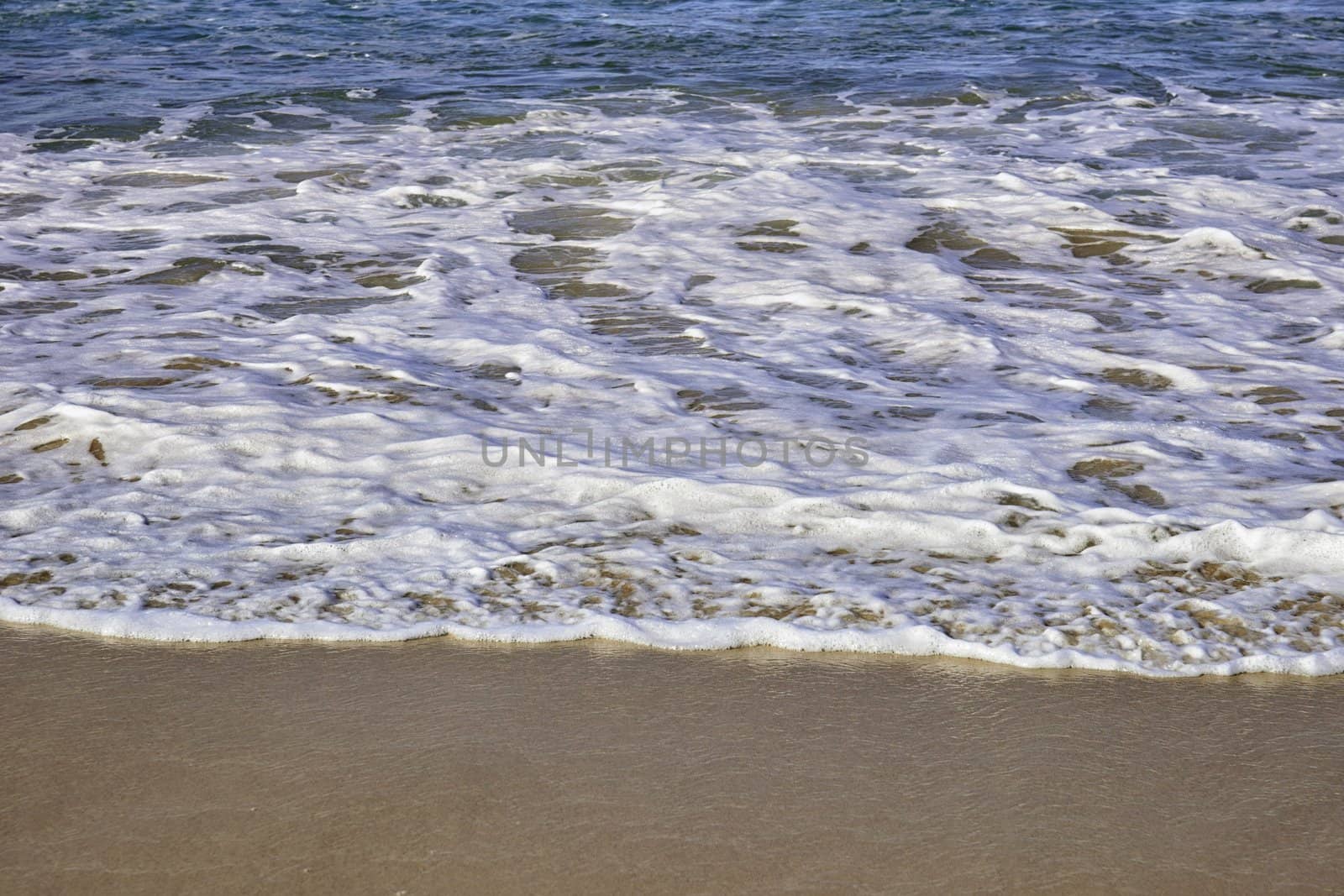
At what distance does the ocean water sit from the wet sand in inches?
6.5

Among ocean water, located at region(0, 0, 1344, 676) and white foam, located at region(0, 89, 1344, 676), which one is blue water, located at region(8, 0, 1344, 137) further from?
white foam, located at region(0, 89, 1344, 676)

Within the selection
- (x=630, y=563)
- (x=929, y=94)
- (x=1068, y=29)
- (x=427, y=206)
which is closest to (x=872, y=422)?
(x=630, y=563)

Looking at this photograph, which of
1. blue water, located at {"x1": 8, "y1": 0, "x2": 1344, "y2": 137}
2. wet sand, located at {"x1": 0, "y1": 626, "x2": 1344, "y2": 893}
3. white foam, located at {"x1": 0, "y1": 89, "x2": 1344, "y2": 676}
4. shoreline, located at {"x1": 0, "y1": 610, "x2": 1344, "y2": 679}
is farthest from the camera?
blue water, located at {"x1": 8, "y1": 0, "x2": 1344, "y2": 137}

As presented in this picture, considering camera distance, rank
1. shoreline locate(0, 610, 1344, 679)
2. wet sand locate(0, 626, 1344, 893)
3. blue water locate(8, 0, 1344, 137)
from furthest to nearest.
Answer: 1. blue water locate(8, 0, 1344, 137)
2. shoreline locate(0, 610, 1344, 679)
3. wet sand locate(0, 626, 1344, 893)

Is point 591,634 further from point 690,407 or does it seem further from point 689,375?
point 689,375

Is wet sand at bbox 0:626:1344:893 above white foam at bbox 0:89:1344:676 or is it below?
above

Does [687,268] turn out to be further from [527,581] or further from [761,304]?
[527,581]

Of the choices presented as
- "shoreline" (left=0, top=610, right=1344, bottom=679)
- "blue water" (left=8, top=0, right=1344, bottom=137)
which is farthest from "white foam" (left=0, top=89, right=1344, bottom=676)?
"blue water" (left=8, top=0, right=1344, bottom=137)

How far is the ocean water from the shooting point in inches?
120

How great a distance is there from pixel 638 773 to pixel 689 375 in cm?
248

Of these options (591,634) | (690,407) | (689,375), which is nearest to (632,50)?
(689,375)

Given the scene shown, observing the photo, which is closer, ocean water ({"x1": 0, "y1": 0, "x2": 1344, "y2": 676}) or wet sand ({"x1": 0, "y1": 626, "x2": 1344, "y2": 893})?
wet sand ({"x1": 0, "y1": 626, "x2": 1344, "y2": 893})

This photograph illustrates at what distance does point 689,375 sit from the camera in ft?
15.3

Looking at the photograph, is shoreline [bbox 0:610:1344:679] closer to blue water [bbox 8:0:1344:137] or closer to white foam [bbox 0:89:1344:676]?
white foam [bbox 0:89:1344:676]
